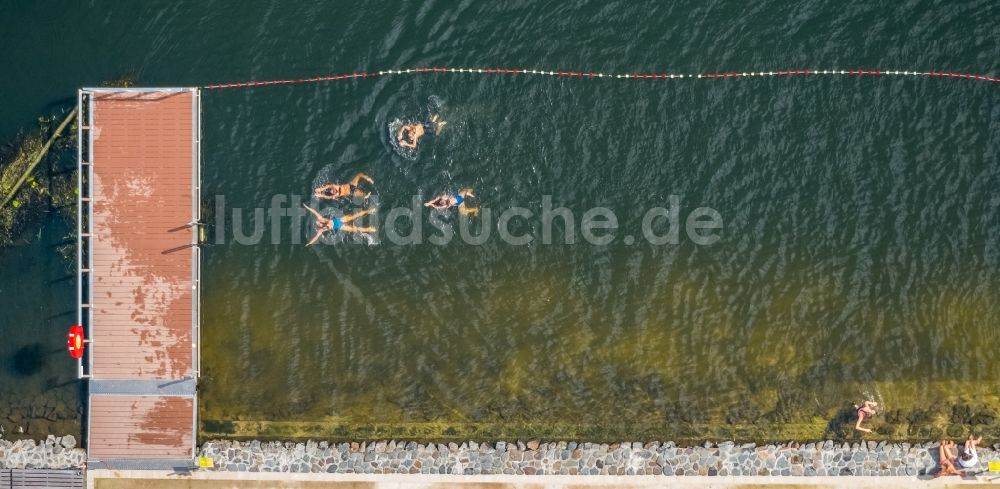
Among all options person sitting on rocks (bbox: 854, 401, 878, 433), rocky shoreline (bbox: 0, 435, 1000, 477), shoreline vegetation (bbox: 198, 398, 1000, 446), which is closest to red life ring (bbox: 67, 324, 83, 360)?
rocky shoreline (bbox: 0, 435, 1000, 477)

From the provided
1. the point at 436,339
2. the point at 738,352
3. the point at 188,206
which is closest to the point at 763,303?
the point at 738,352

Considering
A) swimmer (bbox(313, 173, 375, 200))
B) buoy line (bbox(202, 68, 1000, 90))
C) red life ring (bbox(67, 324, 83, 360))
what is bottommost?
red life ring (bbox(67, 324, 83, 360))

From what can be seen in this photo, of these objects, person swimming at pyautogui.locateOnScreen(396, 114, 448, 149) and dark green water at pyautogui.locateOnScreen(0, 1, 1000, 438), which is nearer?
dark green water at pyautogui.locateOnScreen(0, 1, 1000, 438)

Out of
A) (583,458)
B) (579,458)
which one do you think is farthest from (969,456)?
(579,458)

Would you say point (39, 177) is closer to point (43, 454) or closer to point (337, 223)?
point (43, 454)

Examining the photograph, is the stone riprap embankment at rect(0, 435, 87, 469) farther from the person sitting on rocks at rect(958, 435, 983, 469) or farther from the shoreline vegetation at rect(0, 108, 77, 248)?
the person sitting on rocks at rect(958, 435, 983, 469)

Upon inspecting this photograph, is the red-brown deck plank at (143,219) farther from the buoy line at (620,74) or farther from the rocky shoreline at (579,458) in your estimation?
the rocky shoreline at (579,458)

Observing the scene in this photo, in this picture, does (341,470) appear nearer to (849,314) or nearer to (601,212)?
(601,212)

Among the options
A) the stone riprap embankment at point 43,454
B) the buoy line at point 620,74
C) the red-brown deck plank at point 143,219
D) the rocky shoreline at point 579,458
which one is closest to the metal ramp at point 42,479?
the stone riprap embankment at point 43,454
